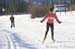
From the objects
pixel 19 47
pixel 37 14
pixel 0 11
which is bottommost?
pixel 0 11

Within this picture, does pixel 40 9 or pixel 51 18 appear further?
pixel 40 9

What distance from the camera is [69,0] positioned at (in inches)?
3922

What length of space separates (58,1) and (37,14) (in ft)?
120

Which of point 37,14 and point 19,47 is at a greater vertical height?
point 19,47

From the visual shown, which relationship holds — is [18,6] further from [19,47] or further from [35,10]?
[19,47]

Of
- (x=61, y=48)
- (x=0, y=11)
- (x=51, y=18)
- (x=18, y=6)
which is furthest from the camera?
(x=18, y=6)

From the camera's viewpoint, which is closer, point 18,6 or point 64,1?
point 64,1

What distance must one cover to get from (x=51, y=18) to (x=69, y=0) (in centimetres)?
8658

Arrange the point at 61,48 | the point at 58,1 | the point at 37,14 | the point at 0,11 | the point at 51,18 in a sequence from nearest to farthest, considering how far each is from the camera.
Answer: the point at 61,48 → the point at 51,18 → the point at 37,14 → the point at 58,1 → the point at 0,11

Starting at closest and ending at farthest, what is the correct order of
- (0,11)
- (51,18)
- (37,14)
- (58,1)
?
(51,18) < (37,14) < (58,1) < (0,11)

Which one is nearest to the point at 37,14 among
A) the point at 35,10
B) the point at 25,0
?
the point at 35,10

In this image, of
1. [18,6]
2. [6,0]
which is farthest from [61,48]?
[6,0]

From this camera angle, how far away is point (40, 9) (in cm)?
6538

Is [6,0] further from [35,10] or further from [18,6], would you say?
[35,10]
